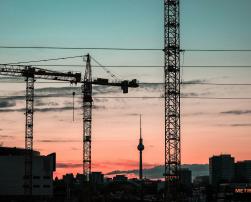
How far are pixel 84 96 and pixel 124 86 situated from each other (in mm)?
12546

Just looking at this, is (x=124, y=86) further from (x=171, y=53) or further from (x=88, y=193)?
(x=171, y=53)

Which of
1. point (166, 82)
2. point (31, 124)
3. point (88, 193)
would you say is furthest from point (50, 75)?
point (166, 82)

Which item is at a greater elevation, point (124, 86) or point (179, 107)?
point (124, 86)

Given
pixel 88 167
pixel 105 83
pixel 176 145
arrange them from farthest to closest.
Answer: pixel 105 83 < pixel 88 167 < pixel 176 145

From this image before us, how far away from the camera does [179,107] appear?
10619 cm

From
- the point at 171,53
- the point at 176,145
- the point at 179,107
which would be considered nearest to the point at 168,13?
the point at 171,53

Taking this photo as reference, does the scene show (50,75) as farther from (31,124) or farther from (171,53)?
(171,53)

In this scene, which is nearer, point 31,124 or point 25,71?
point 25,71

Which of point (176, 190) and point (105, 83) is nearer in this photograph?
point (176, 190)

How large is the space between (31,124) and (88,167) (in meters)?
25.1

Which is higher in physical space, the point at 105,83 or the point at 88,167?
the point at 105,83

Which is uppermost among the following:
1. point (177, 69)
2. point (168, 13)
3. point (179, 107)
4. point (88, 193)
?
point (168, 13)

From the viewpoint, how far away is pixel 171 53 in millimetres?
107812

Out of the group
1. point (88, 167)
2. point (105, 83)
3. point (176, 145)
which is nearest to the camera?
point (176, 145)
